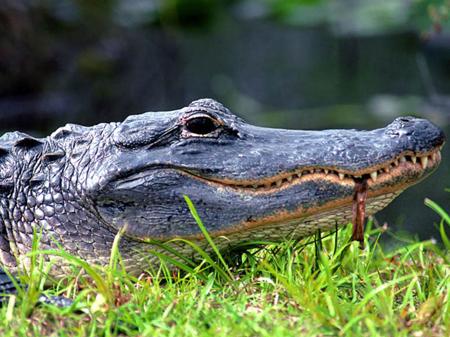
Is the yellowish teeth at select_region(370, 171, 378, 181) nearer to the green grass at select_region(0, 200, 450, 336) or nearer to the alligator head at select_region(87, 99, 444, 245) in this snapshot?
the alligator head at select_region(87, 99, 444, 245)

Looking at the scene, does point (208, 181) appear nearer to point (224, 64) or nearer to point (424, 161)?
point (424, 161)

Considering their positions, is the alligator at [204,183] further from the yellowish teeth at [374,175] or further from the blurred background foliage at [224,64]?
the blurred background foliage at [224,64]

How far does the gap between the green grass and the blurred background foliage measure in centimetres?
594

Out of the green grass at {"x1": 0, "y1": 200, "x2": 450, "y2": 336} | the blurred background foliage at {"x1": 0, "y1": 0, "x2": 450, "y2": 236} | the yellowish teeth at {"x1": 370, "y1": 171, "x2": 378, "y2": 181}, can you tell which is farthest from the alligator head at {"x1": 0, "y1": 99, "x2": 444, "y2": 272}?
the blurred background foliage at {"x1": 0, "y1": 0, "x2": 450, "y2": 236}

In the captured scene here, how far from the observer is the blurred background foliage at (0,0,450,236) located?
12.2m

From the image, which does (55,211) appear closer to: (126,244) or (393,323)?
(126,244)

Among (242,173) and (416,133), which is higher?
(416,133)

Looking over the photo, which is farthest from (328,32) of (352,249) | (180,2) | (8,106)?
(352,249)

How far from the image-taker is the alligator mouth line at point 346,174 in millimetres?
3521

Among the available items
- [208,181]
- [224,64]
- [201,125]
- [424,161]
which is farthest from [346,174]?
[224,64]

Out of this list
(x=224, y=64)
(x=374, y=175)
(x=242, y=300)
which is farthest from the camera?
(x=224, y=64)

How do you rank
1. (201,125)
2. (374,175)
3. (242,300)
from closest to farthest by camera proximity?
(242,300), (374,175), (201,125)

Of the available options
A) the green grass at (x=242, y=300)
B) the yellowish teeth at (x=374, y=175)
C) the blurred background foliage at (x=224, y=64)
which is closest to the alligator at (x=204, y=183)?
the yellowish teeth at (x=374, y=175)

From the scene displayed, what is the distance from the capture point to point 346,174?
3527 mm
